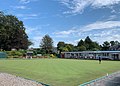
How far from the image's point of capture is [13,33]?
83.0m

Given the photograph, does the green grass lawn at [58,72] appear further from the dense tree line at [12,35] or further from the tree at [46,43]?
the tree at [46,43]

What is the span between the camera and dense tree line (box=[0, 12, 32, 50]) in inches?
3152

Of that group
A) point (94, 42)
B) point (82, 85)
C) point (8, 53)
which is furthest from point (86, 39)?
point (82, 85)

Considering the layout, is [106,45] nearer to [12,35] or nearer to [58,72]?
[12,35]

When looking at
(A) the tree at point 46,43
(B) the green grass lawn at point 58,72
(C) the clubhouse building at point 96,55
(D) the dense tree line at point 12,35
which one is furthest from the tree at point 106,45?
(B) the green grass lawn at point 58,72

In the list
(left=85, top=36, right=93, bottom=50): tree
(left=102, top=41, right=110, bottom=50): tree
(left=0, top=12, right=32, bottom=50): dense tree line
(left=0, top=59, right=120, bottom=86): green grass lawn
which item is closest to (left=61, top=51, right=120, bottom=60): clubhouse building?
(left=0, top=12, right=32, bottom=50): dense tree line

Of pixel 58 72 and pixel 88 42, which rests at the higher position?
pixel 88 42

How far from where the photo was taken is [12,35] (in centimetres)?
8288

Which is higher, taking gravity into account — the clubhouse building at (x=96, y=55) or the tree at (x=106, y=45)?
the tree at (x=106, y=45)

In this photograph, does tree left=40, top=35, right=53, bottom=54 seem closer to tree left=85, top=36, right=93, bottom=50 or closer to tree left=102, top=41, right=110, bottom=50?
tree left=85, top=36, right=93, bottom=50

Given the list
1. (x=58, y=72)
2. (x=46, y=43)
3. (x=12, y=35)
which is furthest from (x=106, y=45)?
(x=58, y=72)

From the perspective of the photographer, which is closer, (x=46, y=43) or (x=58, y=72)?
(x=58, y=72)

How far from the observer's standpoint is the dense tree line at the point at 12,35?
8006cm

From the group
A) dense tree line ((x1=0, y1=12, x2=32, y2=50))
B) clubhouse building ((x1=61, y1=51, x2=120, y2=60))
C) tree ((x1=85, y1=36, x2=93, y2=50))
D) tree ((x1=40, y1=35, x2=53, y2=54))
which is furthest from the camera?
tree ((x1=85, y1=36, x2=93, y2=50))
